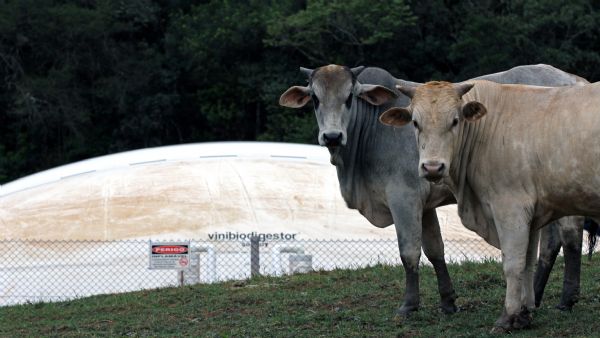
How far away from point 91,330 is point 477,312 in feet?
14.1

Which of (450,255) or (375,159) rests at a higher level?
(375,159)

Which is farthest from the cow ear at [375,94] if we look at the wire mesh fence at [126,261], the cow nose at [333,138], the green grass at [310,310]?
the wire mesh fence at [126,261]

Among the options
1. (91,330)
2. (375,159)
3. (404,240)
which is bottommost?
(91,330)

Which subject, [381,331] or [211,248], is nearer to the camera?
[381,331]

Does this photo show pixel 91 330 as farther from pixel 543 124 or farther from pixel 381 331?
pixel 543 124

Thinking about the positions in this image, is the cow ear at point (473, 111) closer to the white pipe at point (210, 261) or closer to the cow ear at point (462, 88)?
the cow ear at point (462, 88)

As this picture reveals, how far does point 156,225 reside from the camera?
2559cm

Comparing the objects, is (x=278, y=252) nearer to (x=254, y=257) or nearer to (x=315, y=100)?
(x=254, y=257)

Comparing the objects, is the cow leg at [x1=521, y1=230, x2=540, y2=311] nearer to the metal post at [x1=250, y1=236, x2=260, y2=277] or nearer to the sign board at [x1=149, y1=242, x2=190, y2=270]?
the sign board at [x1=149, y1=242, x2=190, y2=270]

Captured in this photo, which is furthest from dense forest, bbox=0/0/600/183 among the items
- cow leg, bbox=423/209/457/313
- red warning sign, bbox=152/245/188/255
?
cow leg, bbox=423/209/457/313

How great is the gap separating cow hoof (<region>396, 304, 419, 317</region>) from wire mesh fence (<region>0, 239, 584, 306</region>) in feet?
30.2

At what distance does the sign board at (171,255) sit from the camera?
1981 cm

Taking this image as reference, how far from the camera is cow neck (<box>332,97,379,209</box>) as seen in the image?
1311 centimetres

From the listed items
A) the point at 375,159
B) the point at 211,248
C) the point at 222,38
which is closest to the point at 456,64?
the point at 222,38
